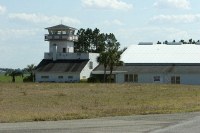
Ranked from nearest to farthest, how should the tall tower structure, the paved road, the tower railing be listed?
the paved road < the tall tower structure < the tower railing

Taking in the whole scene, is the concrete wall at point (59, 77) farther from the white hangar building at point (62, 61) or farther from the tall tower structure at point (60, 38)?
the tall tower structure at point (60, 38)

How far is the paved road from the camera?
53.3ft

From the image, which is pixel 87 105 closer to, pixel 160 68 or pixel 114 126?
pixel 114 126

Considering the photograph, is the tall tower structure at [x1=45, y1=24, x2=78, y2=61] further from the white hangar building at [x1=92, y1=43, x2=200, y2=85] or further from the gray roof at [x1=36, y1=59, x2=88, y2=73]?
the white hangar building at [x1=92, y1=43, x2=200, y2=85]

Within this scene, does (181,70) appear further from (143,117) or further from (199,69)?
(143,117)

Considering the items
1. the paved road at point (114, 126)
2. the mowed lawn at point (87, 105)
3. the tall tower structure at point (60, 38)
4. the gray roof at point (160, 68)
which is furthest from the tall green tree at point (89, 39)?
the paved road at point (114, 126)

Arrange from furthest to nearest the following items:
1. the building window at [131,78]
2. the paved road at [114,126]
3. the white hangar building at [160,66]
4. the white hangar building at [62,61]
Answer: the white hangar building at [62,61] → the building window at [131,78] → the white hangar building at [160,66] → the paved road at [114,126]

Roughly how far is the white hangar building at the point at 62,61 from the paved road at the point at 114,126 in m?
72.6

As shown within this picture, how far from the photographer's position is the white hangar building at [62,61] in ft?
309

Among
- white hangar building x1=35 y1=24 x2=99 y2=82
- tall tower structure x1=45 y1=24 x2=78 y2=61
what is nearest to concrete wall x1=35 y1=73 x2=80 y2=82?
white hangar building x1=35 y1=24 x2=99 y2=82

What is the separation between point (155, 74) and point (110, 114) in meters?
63.4

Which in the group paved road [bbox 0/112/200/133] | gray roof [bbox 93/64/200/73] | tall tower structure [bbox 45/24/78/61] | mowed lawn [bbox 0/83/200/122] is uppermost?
tall tower structure [bbox 45/24/78/61]

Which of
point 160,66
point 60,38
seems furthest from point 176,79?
point 60,38

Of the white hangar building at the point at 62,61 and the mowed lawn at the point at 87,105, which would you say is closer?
the mowed lawn at the point at 87,105
